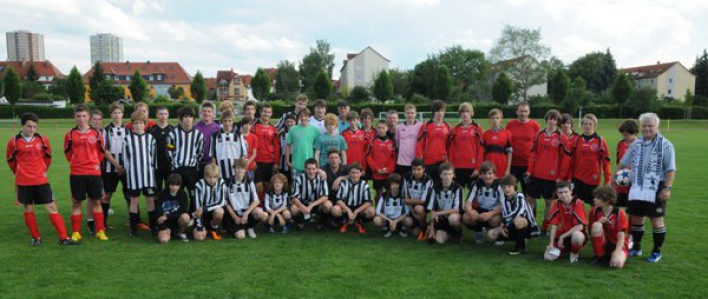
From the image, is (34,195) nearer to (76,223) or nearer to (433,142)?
(76,223)

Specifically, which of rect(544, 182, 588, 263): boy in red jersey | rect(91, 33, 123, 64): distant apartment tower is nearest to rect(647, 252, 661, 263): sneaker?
rect(544, 182, 588, 263): boy in red jersey

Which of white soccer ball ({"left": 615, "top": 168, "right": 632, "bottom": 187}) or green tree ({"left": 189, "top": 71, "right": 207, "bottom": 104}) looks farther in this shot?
green tree ({"left": 189, "top": 71, "right": 207, "bottom": 104})

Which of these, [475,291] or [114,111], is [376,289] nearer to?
[475,291]

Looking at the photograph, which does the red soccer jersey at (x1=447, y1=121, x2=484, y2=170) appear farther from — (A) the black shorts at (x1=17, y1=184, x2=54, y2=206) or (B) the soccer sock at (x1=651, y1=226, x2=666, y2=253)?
(A) the black shorts at (x1=17, y1=184, x2=54, y2=206)

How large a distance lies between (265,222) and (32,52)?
552ft

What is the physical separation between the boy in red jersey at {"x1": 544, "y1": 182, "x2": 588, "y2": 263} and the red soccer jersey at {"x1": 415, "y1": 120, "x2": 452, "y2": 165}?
1.81 metres

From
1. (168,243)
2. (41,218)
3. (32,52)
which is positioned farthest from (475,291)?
(32,52)

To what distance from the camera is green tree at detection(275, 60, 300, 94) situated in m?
60.9

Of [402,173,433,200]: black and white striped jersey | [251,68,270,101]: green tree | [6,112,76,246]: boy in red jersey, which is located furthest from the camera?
[251,68,270,101]: green tree

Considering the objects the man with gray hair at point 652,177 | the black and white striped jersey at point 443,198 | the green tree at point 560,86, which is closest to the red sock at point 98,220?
the black and white striped jersey at point 443,198

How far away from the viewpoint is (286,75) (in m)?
60.9

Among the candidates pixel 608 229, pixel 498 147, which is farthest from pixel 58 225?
pixel 608 229

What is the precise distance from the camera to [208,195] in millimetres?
6047

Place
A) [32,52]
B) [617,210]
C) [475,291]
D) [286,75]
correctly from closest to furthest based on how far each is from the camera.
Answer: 1. [475,291]
2. [617,210]
3. [286,75]
4. [32,52]
